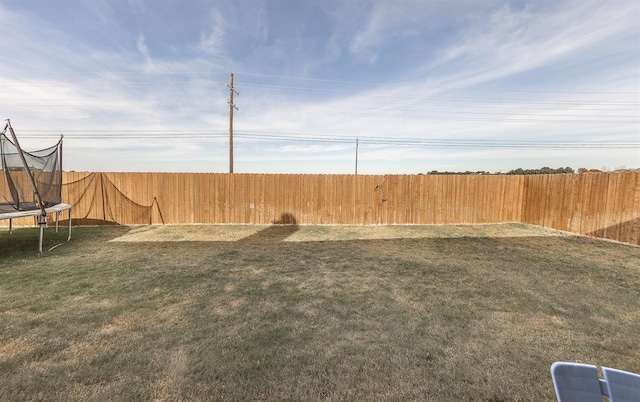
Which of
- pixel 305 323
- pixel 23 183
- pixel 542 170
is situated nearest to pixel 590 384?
pixel 305 323

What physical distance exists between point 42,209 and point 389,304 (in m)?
6.80

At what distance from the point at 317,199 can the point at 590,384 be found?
898 centimetres

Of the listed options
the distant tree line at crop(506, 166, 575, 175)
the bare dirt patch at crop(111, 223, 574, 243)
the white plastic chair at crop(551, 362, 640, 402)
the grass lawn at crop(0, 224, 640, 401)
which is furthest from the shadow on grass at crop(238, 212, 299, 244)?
the distant tree line at crop(506, 166, 575, 175)

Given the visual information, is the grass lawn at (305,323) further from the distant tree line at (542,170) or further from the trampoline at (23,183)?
the distant tree line at (542,170)

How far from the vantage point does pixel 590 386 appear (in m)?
1.02

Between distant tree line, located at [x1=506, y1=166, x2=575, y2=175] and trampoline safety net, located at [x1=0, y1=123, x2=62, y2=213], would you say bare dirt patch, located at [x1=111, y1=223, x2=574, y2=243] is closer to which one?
trampoline safety net, located at [x1=0, y1=123, x2=62, y2=213]

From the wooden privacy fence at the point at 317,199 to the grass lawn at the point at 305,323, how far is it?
3701 mm

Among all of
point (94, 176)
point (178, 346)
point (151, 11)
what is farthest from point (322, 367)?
point (94, 176)

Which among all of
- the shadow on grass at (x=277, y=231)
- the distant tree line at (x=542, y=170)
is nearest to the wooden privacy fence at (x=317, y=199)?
the shadow on grass at (x=277, y=231)

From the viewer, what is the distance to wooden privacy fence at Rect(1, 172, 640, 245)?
9.24 meters

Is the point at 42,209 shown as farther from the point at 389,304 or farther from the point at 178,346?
the point at 389,304

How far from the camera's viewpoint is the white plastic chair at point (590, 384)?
0.98 metres

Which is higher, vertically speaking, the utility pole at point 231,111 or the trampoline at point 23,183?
the utility pole at point 231,111

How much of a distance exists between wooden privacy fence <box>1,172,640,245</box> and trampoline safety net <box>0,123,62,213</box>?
121 inches
